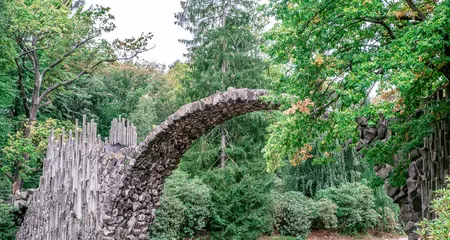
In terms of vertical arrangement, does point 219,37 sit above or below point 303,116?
above

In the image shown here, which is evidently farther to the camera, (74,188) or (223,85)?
(223,85)

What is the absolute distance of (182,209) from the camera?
30.8 ft

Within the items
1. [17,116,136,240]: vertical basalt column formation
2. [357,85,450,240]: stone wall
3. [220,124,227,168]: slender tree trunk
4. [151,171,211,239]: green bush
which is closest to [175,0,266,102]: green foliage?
[220,124,227,168]: slender tree trunk

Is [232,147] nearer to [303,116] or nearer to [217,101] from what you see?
[217,101]

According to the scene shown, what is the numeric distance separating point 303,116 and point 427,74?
1208mm

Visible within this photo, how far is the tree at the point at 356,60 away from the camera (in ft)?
11.0

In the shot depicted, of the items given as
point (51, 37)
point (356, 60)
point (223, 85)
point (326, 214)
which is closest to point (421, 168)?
point (356, 60)

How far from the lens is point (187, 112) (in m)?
6.85

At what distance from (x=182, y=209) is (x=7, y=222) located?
4408 millimetres

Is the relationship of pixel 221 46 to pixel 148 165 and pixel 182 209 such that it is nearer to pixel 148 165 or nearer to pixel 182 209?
pixel 182 209

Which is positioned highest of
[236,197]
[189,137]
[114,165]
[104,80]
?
[104,80]

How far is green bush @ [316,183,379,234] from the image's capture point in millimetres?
11656

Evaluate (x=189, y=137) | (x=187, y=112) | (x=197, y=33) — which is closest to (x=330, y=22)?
(x=187, y=112)

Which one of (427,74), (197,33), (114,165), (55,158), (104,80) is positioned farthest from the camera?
(104,80)
